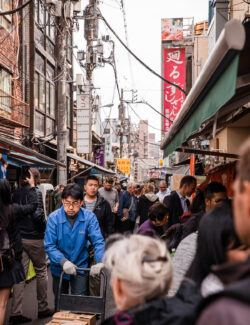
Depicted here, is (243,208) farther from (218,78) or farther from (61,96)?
(61,96)

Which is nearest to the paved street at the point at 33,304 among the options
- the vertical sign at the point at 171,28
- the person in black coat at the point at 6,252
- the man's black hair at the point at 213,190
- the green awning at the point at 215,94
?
the person in black coat at the point at 6,252

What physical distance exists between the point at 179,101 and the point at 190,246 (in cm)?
2033

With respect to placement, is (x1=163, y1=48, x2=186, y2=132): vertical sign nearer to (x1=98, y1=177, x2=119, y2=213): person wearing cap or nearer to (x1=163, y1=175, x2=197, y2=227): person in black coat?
(x1=98, y1=177, x2=119, y2=213): person wearing cap

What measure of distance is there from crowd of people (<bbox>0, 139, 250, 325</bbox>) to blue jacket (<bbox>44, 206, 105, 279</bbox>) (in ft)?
0.04

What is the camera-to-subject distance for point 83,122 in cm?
1934

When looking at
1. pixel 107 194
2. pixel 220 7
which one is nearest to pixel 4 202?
pixel 107 194

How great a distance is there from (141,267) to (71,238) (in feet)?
11.6

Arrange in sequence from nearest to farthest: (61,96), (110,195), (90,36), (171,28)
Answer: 1. (110,195)
2. (61,96)
3. (90,36)
4. (171,28)

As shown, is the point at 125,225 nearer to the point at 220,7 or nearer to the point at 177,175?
the point at 177,175

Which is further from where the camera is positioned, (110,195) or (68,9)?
(68,9)

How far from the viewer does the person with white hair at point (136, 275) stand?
1754 mm

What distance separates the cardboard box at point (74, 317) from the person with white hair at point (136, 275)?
2.24 meters

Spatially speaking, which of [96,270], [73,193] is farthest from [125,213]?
[96,270]

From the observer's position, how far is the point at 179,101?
75.4ft
